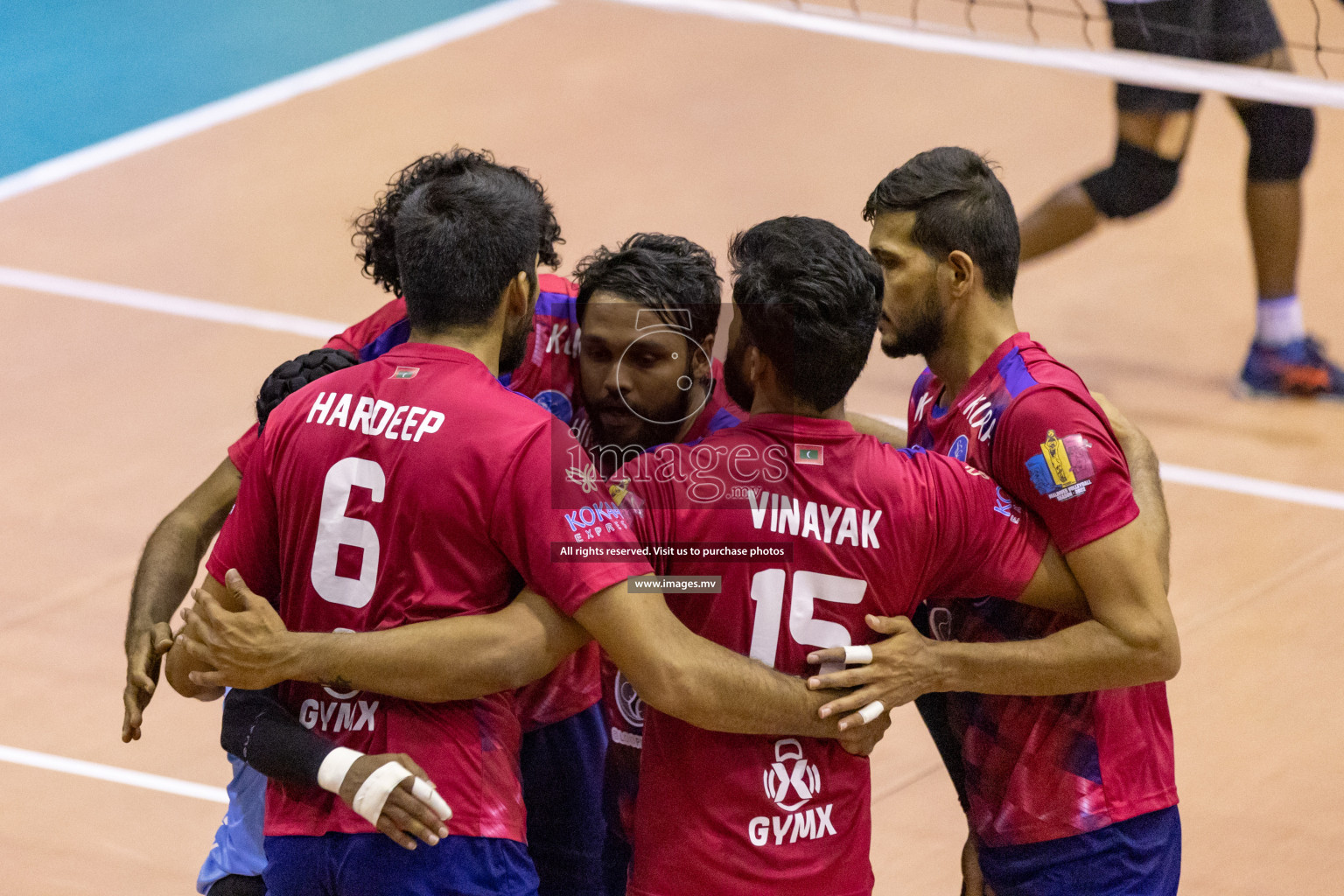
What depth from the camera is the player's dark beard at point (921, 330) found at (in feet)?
13.5

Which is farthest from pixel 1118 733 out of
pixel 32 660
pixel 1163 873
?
pixel 32 660

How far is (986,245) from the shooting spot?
13.5 ft

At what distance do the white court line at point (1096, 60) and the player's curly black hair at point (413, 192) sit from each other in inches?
157

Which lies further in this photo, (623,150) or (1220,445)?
(623,150)

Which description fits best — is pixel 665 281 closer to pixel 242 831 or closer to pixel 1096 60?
pixel 242 831

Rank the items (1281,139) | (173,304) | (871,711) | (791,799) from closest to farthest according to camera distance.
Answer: (871,711), (791,799), (1281,139), (173,304)

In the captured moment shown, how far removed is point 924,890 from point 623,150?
7243mm

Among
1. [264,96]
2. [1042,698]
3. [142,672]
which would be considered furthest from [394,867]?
[264,96]

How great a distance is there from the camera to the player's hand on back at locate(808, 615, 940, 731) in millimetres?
3541

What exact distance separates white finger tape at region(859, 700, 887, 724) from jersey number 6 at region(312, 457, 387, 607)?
1.06 meters

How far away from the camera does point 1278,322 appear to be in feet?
29.1

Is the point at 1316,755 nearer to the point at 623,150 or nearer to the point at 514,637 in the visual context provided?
the point at 514,637

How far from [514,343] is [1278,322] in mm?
6189

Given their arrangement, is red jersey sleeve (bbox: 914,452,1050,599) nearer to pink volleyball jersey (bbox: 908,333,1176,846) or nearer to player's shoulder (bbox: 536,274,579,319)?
pink volleyball jersey (bbox: 908,333,1176,846)
